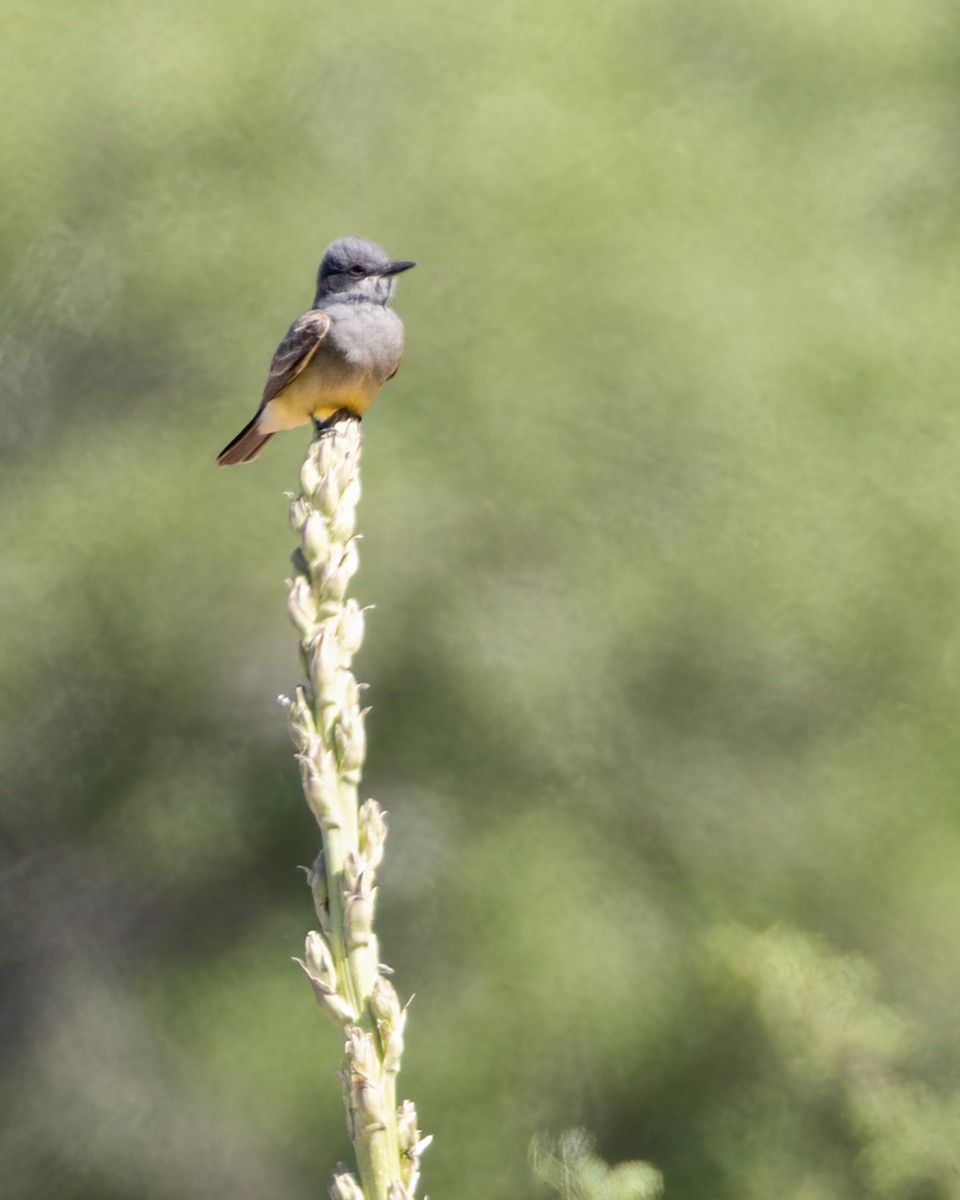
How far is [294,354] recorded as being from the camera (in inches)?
66.4

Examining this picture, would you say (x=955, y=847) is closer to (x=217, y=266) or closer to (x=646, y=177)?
(x=646, y=177)

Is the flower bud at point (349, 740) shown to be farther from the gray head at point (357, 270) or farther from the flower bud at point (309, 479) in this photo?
the gray head at point (357, 270)

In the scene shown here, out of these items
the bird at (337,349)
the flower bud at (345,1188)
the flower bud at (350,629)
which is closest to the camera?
the flower bud at (345,1188)

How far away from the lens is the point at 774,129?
275cm

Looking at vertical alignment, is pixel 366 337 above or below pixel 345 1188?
above

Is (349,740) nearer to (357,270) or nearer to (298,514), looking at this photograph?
(298,514)

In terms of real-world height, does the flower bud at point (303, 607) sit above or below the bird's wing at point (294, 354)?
below

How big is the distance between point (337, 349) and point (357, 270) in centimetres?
13

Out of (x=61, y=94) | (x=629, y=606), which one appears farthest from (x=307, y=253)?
(x=629, y=606)

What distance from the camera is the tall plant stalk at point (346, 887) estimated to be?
584 mm

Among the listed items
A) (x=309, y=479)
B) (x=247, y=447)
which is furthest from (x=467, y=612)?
(x=309, y=479)

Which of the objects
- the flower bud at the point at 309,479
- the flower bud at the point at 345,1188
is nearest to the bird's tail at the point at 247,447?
the flower bud at the point at 309,479

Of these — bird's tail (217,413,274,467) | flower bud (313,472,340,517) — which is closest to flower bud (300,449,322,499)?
flower bud (313,472,340,517)

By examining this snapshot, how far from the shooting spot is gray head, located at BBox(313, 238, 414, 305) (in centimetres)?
173
